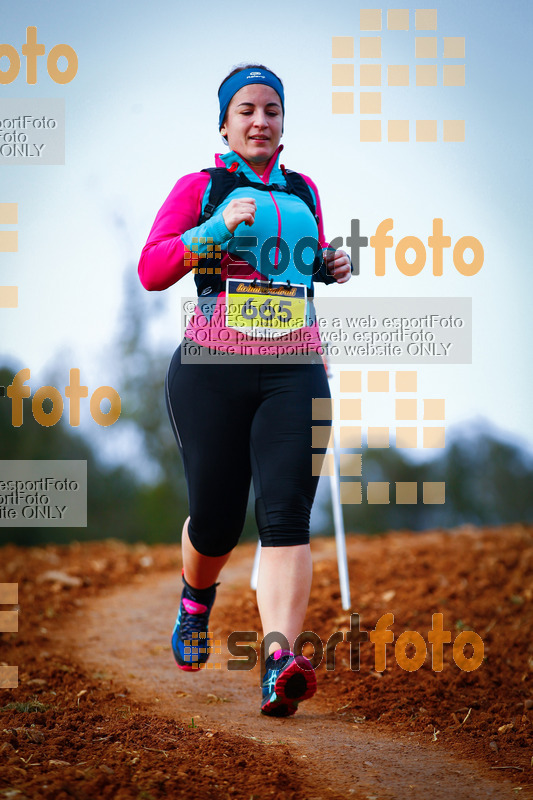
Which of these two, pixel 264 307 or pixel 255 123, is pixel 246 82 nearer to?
pixel 255 123

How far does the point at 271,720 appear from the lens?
3.05 metres

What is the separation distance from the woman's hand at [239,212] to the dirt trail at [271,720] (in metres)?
1.73

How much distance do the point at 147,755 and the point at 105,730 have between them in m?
0.37

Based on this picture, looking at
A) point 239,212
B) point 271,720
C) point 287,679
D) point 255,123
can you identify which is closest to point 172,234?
point 239,212

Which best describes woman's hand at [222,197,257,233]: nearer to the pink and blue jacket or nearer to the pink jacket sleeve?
the pink and blue jacket

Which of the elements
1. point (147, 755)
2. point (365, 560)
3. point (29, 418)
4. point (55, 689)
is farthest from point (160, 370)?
point (147, 755)

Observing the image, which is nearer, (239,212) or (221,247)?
(239,212)

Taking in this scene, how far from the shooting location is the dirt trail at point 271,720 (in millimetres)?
2402

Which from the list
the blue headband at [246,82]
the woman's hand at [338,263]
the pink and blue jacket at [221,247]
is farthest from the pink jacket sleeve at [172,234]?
the woman's hand at [338,263]

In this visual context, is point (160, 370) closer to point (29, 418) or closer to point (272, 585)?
point (29, 418)

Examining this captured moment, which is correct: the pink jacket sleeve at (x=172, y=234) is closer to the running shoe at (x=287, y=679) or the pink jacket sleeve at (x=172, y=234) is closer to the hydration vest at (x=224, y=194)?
the hydration vest at (x=224, y=194)

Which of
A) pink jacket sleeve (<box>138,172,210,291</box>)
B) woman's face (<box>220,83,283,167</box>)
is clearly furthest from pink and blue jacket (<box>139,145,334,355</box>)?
woman's face (<box>220,83,283,167</box>)

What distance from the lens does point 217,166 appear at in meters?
3.07

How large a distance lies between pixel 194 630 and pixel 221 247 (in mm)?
1658
